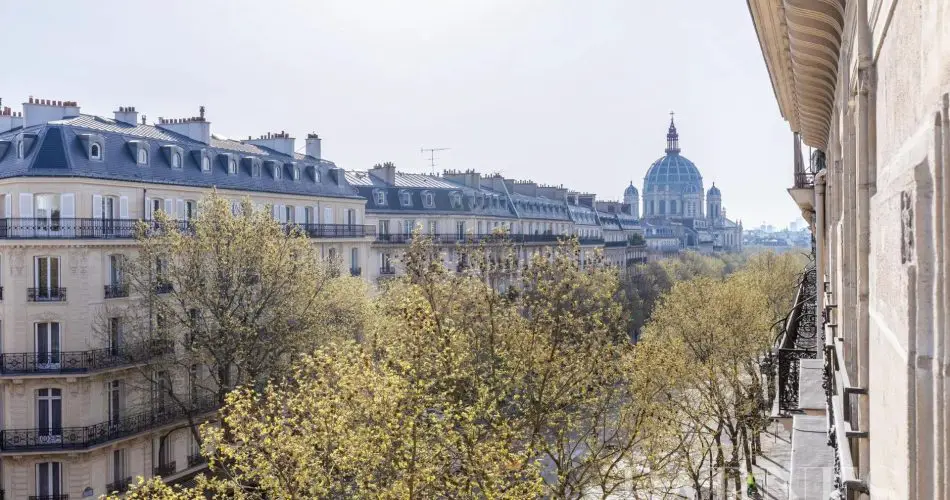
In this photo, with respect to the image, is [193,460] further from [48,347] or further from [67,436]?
[48,347]

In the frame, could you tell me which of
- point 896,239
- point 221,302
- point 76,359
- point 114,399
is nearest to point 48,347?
point 76,359

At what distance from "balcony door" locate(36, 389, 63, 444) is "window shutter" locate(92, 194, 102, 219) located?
20.6 feet

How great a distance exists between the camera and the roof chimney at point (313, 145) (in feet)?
168

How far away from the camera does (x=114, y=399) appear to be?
108 feet

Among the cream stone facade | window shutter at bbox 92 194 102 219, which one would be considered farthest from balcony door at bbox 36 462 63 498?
the cream stone facade

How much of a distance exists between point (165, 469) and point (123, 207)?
33.0 feet

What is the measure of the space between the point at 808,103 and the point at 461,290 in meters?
13.7

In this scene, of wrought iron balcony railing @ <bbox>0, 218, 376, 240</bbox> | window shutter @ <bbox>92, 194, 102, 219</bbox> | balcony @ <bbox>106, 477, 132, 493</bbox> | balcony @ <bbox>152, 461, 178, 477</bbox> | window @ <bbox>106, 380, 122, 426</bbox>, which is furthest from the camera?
balcony @ <bbox>152, 461, 178, 477</bbox>

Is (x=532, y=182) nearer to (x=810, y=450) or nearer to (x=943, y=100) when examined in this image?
(x=810, y=450)

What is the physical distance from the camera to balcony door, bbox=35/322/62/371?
31.2m

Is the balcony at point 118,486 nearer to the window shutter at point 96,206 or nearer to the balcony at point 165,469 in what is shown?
the balcony at point 165,469

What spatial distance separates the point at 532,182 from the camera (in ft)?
276

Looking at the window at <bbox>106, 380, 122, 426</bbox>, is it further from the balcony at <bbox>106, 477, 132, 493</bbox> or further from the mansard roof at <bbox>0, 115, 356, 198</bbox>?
the mansard roof at <bbox>0, 115, 356, 198</bbox>

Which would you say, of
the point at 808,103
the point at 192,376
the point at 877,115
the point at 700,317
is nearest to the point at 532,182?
the point at 700,317
